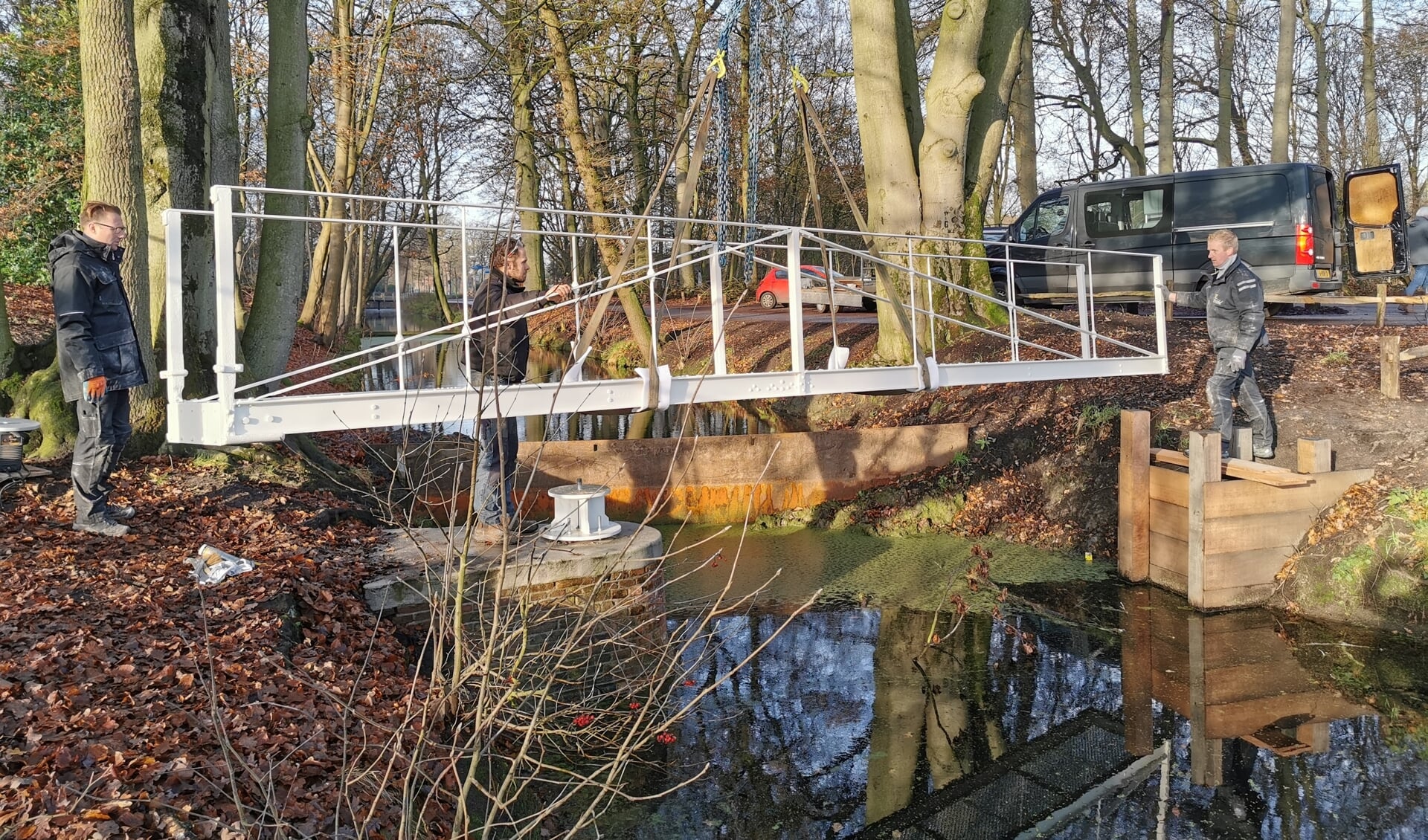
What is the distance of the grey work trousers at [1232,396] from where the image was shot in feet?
23.7

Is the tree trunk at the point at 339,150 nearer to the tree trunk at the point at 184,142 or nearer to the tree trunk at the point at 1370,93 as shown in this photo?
the tree trunk at the point at 184,142

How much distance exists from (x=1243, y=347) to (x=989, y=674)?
3.02m

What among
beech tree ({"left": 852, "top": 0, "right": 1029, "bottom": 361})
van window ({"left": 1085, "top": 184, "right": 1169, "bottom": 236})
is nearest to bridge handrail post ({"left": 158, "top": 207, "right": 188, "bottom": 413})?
beech tree ({"left": 852, "top": 0, "right": 1029, "bottom": 361})

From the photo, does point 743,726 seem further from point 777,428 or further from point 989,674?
point 777,428

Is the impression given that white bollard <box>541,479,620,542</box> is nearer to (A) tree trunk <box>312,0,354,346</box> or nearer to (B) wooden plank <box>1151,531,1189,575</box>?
(B) wooden plank <box>1151,531,1189,575</box>

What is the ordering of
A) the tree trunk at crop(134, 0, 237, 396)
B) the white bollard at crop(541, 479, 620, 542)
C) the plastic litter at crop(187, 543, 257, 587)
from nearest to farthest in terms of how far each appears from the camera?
the plastic litter at crop(187, 543, 257, 587), the white bollard at crop(541, 479, 620, 542), the tree trunk at crop(134, 0, 237, 396)

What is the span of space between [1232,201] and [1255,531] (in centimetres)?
761

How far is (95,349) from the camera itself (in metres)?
5.43

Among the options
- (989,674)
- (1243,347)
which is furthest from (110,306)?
(1243,347)

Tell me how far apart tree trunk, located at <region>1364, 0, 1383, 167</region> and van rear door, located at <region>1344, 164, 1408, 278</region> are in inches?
502

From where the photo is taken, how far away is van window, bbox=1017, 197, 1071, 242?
14914mm

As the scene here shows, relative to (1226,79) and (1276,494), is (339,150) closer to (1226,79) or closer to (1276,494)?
(1276,494)

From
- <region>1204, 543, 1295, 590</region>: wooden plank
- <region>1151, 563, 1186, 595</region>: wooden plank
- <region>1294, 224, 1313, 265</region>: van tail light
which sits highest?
<region>1294, 224, 1313, 265</region>: van tail light

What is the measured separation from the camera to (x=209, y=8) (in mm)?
7609
